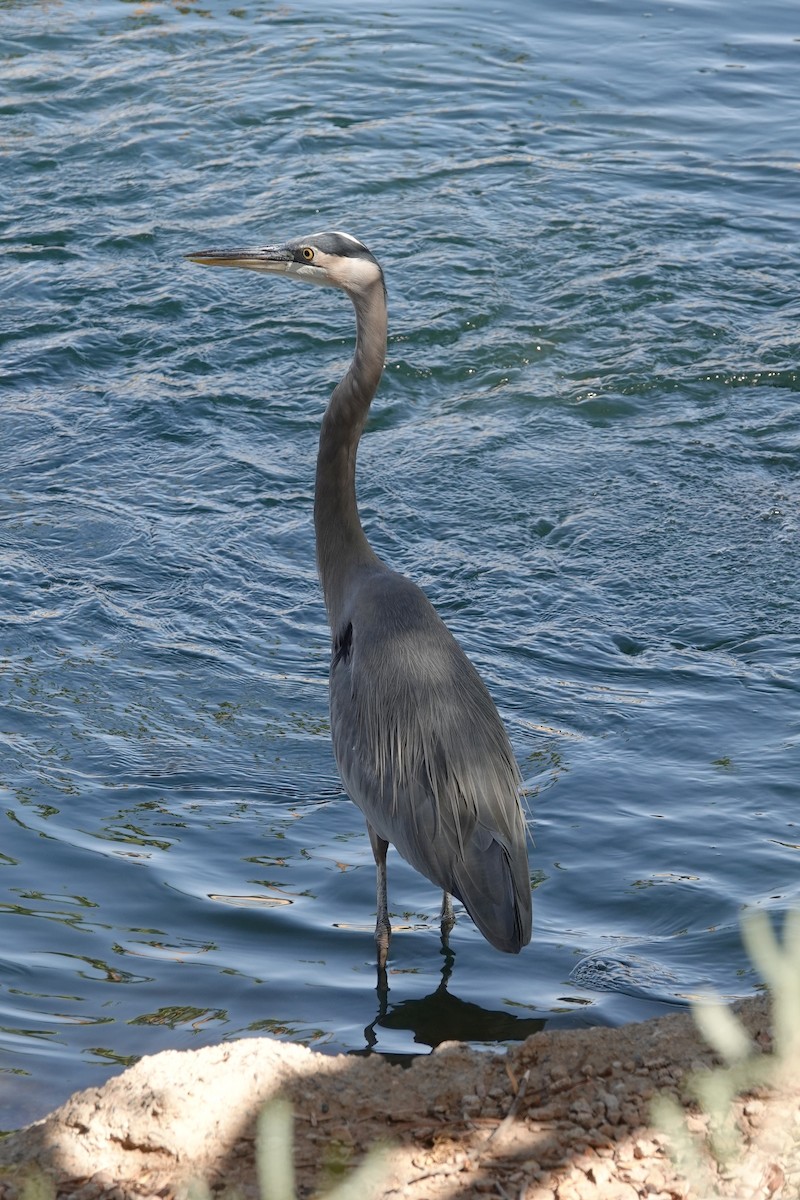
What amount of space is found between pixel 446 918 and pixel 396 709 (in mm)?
737

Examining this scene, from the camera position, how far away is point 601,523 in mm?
8242

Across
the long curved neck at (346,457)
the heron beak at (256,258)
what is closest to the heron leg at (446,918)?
the long curved neck at (346,457)

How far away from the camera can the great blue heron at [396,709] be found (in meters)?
4.93

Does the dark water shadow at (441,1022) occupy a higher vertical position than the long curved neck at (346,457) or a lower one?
lower

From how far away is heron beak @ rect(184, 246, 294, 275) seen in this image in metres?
5.90

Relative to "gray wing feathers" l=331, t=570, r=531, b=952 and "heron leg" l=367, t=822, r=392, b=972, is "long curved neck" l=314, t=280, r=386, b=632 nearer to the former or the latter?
"gray wing feathers" l=331, t=570, r=531, b=952

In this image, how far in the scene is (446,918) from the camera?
5312mm

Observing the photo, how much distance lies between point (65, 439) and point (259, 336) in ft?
5.48

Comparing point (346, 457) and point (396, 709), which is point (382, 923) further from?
point (346, 457)

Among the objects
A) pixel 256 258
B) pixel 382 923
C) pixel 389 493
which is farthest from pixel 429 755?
pixel 389 493

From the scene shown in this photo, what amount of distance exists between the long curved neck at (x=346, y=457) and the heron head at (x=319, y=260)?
59 millimetres

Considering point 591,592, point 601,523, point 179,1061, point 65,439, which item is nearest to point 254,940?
point 179,1061

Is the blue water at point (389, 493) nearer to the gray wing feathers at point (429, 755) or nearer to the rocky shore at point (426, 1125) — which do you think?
the gray wing feathers at point (429, 755)

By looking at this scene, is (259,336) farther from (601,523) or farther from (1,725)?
(1,725)
